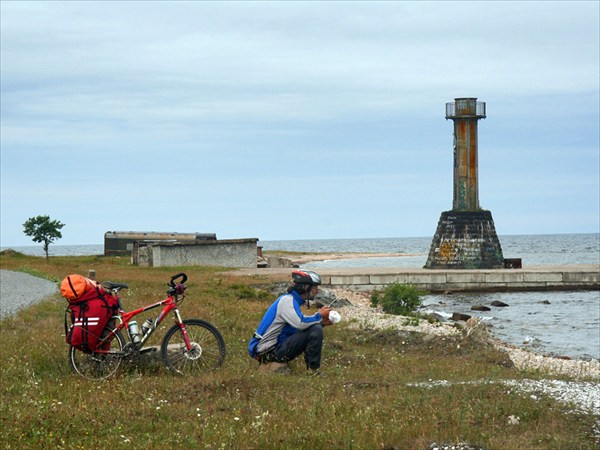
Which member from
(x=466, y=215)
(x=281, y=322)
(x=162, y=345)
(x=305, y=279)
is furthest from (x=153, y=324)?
(x=466, y=215)

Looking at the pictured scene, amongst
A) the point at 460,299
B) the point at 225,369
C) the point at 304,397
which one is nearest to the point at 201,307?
the point at 225,369

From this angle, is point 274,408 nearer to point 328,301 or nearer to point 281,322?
point 281,322

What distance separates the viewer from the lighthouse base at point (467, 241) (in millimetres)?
54469

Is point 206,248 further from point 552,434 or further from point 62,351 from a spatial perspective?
point 552,434

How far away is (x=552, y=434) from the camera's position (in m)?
7.82

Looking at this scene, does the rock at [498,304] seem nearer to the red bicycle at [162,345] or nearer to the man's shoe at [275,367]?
the man's shoe at [275,367]

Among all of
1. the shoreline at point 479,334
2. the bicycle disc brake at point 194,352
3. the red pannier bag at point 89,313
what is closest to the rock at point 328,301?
the shoreline at point 479,334

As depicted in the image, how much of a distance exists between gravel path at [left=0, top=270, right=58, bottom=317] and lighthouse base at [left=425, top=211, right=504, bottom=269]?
1055 inches

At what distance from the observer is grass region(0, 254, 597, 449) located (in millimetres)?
7645

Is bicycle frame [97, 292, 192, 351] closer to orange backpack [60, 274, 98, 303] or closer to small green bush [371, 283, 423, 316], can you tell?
orange backpack [60, 274, 98, 303]

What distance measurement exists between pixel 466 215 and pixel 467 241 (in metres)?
1.60

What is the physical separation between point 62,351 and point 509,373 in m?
6.33

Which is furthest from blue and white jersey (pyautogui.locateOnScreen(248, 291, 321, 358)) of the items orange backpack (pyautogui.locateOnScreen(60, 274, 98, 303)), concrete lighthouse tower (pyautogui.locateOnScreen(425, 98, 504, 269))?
concrete lighthouse tower (pyautogui.locateOnScreen(425, 98, 504, 269))

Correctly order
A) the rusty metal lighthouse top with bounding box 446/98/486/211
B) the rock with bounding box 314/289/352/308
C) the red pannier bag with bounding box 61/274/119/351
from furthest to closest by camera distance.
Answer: the rusty metal lighthouse top with bounding box 446/98/486/211, the rock with bounding box 314/289/352/308, the red pannier bag with bounding box 61/274/119/351
